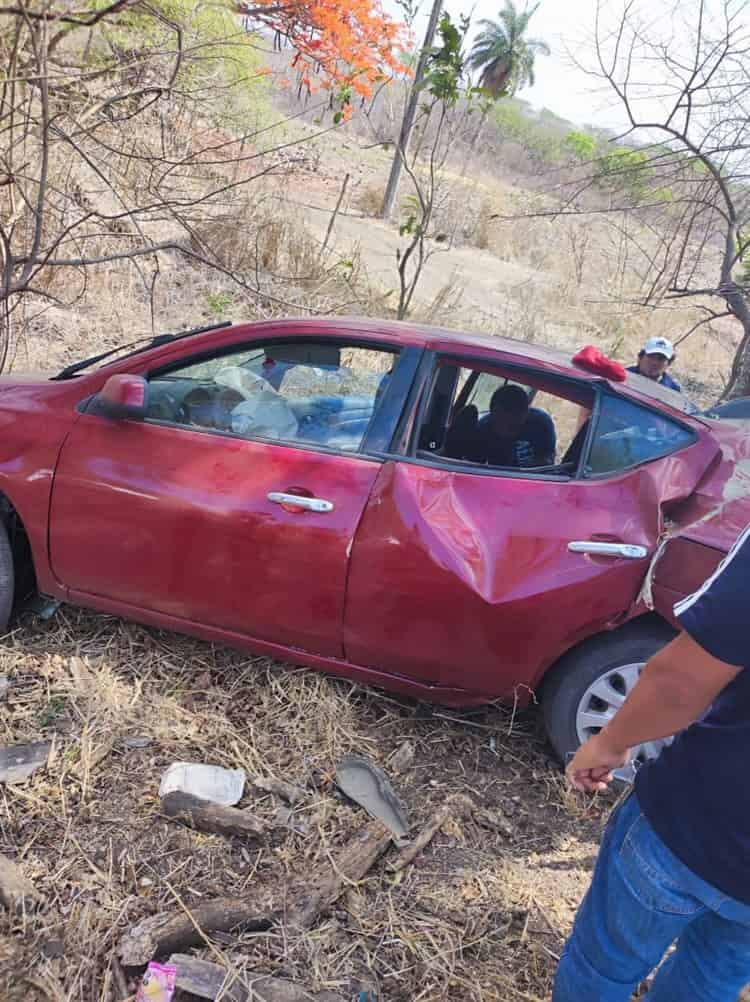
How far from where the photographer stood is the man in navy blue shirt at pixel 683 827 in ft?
3.59

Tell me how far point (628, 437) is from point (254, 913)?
1.98 m

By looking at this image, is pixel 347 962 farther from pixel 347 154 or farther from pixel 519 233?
pixel 347 154

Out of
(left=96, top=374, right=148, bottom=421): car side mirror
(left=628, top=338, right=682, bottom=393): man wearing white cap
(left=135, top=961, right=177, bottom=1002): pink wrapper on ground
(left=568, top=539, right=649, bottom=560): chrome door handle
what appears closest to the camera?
(left=135, top=961, right=177, bottom=1002): pink wrapper on ground

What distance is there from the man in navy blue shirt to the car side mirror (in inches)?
79.0

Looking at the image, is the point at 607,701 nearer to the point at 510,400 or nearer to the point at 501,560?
the point at 501,560

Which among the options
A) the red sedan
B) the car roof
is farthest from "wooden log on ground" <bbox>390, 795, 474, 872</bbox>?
the car roof

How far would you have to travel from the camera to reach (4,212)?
19.4ft

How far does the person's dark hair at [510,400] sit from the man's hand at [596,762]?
171cm

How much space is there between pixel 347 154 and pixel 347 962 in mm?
28852

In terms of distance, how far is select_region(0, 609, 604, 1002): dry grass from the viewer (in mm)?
1976

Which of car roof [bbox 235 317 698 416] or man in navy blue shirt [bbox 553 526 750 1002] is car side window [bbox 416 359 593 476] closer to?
car roof [bbox 235 317 698 416]

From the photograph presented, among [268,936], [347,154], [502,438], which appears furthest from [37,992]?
[347,154]

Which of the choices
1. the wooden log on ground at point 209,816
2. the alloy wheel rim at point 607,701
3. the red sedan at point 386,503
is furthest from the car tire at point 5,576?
the alloy wheel rim at point 607,701

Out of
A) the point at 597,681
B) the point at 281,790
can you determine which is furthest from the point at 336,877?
the point at 597,681
